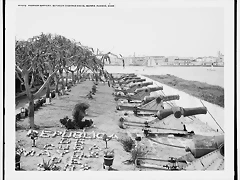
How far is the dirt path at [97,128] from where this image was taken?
260 centimetres

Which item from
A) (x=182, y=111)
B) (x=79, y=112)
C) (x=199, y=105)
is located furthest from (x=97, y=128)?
(x=199, y=105)

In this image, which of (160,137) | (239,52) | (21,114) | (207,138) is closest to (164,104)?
(160,137)

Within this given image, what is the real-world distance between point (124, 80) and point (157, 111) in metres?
0.42

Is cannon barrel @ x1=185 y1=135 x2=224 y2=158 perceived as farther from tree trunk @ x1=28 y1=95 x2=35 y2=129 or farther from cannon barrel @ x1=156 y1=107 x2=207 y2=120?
tree trunk @ x1=28 y1=95 x2=35 y2=129

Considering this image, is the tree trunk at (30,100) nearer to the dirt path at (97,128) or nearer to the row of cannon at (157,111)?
the dirt path at (97,128)

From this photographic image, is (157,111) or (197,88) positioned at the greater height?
(197,88)

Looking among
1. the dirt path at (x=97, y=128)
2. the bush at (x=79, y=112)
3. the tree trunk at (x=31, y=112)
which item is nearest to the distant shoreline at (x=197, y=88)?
the dirt path at (x=97, y=128)

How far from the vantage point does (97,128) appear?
267cm

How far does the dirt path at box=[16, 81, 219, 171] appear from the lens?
2.60 meters

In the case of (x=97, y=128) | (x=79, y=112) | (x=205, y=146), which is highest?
(x=79, y=112)

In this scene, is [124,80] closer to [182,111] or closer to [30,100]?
[182,111]

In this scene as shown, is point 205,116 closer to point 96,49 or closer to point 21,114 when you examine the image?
point 96,49

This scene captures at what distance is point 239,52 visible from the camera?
8.46 feet

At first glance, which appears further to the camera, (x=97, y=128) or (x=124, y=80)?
(x=124, y=80)
